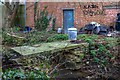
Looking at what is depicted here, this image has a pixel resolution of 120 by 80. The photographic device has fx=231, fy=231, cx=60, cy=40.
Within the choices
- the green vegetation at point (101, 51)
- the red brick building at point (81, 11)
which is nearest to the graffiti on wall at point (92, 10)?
the red brick building at point (81, 11)

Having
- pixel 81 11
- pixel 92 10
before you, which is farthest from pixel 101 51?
pixel 81 11

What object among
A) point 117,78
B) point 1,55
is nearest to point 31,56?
point 1,55

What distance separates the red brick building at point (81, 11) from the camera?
1224 centimetres

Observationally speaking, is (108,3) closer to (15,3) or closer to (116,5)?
(116,5)

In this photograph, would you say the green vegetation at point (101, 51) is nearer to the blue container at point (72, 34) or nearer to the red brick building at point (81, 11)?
the blue container at point (72, 34)

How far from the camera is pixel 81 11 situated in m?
12.5

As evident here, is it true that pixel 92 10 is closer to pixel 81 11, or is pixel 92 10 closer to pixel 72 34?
pixel 81 11

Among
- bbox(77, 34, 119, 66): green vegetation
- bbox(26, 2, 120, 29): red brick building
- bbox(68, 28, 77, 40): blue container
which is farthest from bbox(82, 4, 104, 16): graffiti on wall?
bbox(77, 34, 119, 66): green vegetation

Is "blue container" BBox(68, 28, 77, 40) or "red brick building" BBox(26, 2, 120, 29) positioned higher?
"red brick building" BBox(26, 2, 120, 29)

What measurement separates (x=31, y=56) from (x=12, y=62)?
406 millimetres

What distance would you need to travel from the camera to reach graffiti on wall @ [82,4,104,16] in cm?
1204

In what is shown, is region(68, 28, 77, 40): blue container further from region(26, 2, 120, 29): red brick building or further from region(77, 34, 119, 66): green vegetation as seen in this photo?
region(26, 2, 120, 29): red brick building

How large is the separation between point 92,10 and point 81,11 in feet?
2.02

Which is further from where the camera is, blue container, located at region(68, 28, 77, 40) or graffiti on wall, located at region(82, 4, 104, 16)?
graffiti on wall, located at region(82, 4, 104, 16)
